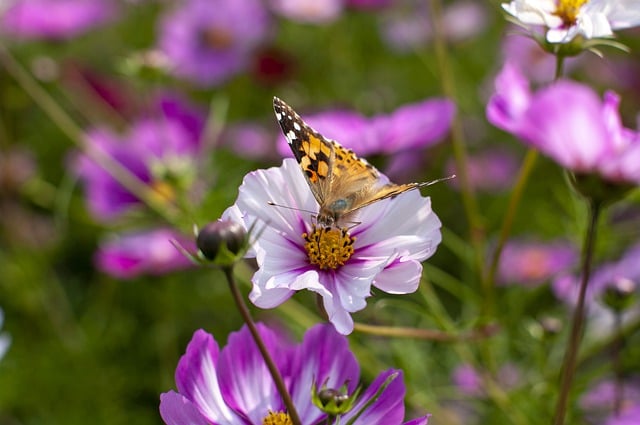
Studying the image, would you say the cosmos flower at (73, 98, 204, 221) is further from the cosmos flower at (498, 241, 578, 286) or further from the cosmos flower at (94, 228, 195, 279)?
the cosmos flower at (498, 241, 578, 286)

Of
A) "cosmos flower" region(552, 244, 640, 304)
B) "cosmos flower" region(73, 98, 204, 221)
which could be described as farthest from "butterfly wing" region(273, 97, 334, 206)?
"cosmos flower" region(73, 98, 204, 221)

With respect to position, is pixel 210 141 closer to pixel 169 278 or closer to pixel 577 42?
pixel 169 278

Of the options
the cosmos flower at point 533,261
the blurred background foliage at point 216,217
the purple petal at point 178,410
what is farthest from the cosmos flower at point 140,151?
the purple petal at point 178,410

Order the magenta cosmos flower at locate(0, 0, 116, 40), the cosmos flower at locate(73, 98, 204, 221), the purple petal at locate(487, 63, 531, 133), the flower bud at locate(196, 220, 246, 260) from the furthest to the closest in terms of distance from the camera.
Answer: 1. the magenta cosmos flower at locate(0, 0, 116, 40)
2. the cosmos flower at locate(73, 98, 204, 221)
3. the purple petal at locate(487, 63, 531, 133)
4. the flower bud at locate(196, 220, 246, 260)

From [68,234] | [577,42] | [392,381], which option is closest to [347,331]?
[392,381]

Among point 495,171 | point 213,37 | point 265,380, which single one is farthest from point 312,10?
point 265,380

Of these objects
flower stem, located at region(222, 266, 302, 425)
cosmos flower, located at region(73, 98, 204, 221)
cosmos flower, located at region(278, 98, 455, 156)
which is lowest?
cosmos flower, located at region(73, 98, 204, 221)
